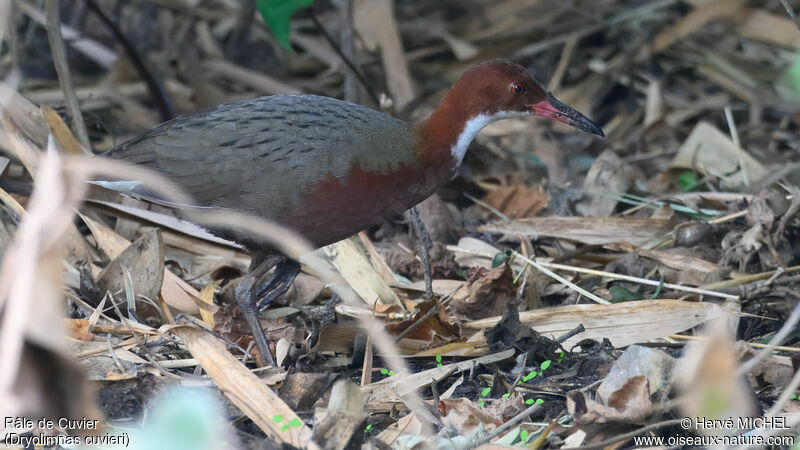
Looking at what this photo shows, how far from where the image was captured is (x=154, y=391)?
2963 millimetres

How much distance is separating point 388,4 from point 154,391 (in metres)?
3.91

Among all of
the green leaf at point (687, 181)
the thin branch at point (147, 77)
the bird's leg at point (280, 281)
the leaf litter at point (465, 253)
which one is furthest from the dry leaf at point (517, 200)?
the thin branch at point (147, 77)

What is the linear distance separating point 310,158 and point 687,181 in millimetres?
2635

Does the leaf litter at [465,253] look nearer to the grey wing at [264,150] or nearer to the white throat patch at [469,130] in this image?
the grey wing at [264,150]

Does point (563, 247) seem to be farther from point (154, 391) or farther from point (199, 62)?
point (199, 62)

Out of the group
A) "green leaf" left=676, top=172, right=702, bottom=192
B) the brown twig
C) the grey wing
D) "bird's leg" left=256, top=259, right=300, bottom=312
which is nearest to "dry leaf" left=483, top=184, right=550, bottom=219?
"green leaf" left=676, top=172, right=702, bottom=192

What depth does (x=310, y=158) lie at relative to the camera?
341 cm

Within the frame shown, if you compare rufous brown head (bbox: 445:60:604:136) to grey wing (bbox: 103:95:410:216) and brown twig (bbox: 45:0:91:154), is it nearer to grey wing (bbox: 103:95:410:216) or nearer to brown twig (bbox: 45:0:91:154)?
grey wing (bbox: 103:95:410:216)

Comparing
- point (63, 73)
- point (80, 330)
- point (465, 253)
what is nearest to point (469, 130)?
point (465, 253)

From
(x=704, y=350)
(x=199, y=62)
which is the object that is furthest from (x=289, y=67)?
(x=704, y=350)

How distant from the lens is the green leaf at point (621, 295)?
379 centimetres

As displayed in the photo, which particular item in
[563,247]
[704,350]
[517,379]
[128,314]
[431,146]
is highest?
[704,350]

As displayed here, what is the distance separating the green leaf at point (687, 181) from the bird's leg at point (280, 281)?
2415 millimetres

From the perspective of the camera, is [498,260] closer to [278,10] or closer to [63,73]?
[278,10]
